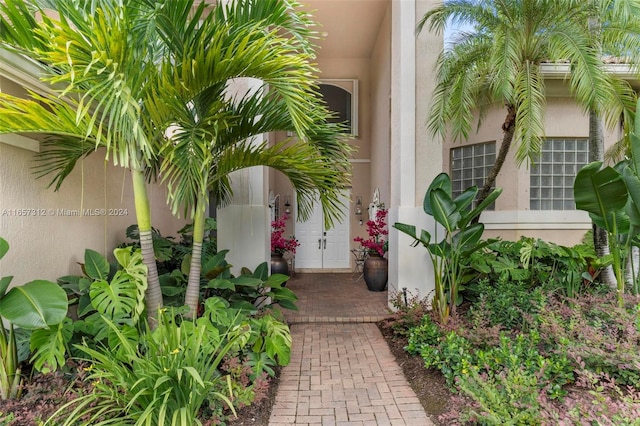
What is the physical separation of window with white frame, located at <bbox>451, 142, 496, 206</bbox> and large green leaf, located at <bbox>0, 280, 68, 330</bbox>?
7830 mm

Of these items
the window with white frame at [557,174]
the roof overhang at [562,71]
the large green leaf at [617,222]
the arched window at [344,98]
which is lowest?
the large green leaf at [617,222]

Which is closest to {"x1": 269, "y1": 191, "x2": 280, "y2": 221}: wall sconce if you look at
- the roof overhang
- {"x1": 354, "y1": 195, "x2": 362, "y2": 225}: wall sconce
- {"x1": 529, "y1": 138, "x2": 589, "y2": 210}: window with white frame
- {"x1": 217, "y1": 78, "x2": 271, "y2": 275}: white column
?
{"x1": 354, "y1": 195, "x2": 362, "y2": 225}: wall sconce

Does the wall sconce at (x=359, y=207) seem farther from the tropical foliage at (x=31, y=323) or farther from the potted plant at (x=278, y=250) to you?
the tropical foliage at (x=31, y=323)

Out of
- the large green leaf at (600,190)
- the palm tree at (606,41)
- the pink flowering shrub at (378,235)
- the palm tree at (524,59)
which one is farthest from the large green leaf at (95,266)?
the palm tree at (606,41)

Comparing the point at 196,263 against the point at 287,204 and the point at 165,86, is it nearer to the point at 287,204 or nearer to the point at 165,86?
the point at 165,86

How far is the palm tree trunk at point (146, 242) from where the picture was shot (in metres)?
3.34

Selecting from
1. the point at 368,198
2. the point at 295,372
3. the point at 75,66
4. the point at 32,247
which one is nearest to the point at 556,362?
the point at 295,372

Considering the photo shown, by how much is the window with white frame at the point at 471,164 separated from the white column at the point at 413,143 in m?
2.86

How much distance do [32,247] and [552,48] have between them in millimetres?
6303

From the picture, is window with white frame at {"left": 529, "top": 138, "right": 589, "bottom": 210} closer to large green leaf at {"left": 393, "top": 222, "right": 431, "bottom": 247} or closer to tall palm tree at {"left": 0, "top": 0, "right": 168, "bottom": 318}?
large green leaf at {"left": 393, "top": 222, "right": 431, "bottom": 247}

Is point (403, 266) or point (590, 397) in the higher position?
point (403, 266)

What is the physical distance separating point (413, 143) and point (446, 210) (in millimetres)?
1559

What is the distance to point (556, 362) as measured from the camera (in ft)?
10.3

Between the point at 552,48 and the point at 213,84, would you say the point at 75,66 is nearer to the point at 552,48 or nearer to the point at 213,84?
the point at 213,84
